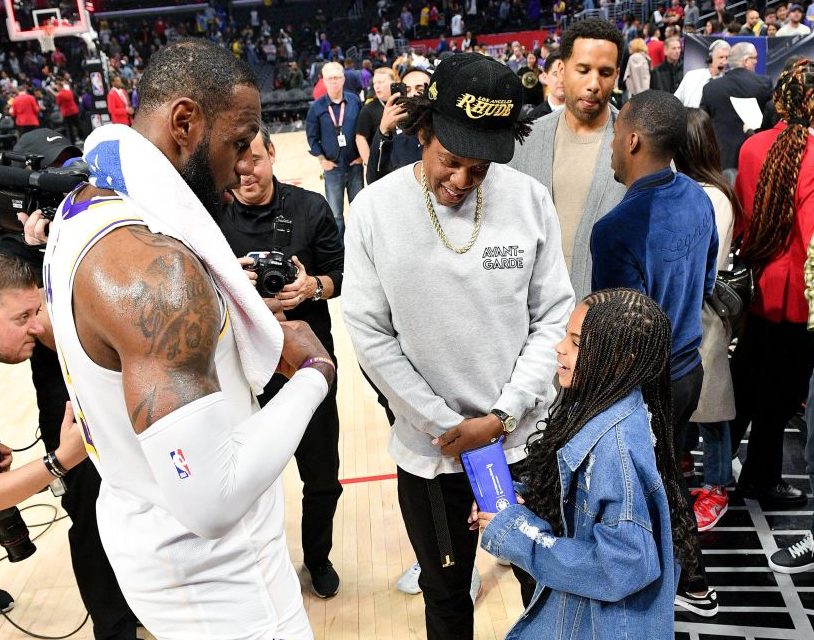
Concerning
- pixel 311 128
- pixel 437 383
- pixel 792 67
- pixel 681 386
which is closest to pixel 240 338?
pixel 437 383

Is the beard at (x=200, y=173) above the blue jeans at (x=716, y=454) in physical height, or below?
above

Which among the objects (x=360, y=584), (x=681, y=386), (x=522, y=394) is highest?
(x=522, y=394)

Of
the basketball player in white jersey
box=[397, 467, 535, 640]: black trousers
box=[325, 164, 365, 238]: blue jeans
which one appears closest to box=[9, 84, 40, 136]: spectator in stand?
box=[325, 164, 365, 238]: blue jeans

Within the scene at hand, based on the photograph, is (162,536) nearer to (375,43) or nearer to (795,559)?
(795,559)

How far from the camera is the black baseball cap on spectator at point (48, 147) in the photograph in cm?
272

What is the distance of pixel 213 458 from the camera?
1.22 m

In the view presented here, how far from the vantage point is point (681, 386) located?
272 cm

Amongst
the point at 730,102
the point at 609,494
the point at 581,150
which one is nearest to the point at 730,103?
the point at 730,102

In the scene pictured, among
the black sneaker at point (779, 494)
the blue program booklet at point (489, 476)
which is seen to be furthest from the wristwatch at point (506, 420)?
the black sneaker at point (779, 494)

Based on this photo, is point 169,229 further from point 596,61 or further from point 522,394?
point 596,61

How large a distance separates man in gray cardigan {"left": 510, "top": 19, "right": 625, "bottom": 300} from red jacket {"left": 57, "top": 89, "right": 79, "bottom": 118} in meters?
14.2

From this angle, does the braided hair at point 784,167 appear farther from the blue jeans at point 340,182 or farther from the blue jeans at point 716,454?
the blue jeans at point 340,182

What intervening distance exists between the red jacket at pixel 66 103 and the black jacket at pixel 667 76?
1064 cm

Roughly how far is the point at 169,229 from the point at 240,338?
0.25 m
